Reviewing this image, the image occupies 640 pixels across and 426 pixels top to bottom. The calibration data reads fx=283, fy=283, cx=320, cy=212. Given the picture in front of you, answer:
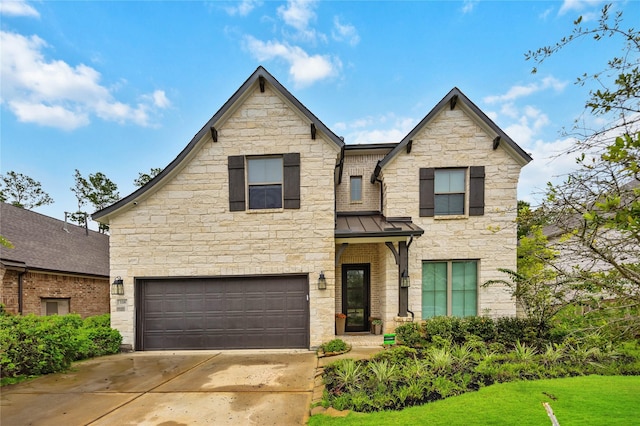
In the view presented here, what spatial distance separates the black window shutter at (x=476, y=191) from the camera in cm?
880

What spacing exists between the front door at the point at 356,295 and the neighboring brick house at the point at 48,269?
10.6 meters

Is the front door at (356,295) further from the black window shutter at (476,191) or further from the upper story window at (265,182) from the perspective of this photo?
the black window shutter at (476,191)

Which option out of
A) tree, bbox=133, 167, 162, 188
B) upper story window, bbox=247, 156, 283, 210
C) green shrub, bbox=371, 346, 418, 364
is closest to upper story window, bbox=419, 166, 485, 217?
green shrub, bbox=371, 346, 418, 364

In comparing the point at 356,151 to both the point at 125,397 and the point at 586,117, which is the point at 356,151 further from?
the point at 125,397

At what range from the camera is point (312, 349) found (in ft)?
26.2

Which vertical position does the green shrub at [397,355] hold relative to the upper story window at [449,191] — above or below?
below

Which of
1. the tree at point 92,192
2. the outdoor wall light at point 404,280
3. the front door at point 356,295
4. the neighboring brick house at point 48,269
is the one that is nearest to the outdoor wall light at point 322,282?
the front door at point 356,295

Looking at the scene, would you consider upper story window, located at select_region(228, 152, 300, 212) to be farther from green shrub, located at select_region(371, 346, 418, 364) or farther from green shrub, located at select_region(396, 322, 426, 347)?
green shrub, located at select_region(396, 322, 426, 347)

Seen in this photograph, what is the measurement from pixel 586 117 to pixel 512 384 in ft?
13.8

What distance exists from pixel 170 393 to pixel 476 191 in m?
9.33

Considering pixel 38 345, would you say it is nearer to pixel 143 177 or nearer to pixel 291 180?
pixel 291 180

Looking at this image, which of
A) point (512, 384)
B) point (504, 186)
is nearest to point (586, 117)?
point (512, 384)

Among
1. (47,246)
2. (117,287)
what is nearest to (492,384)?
(117,287)

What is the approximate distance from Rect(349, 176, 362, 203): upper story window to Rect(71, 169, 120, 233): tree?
27.4 metres
